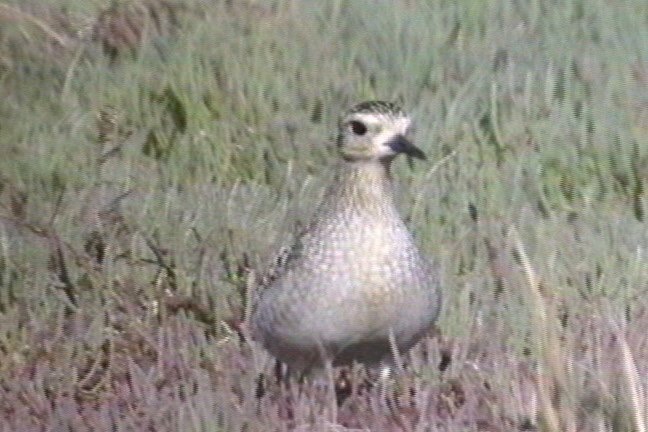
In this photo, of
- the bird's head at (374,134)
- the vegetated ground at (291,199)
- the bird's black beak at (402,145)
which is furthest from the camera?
the bird's head at (374,134)

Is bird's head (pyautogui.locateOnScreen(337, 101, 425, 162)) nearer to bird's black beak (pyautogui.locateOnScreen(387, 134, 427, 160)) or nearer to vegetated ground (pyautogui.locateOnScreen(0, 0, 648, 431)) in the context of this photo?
bird's black beak (pyautogui.locateOnScreen(387, 134, 427, 160))

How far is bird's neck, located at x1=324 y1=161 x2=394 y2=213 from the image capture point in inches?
259

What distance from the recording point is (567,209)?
8625 millimetres

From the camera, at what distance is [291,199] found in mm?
8578

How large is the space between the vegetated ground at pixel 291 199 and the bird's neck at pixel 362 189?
51cm

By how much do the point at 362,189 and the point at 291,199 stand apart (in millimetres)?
1949

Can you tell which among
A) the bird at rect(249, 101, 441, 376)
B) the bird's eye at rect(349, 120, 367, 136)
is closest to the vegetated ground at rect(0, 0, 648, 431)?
the bird at rect(249, 101, 441, 376)

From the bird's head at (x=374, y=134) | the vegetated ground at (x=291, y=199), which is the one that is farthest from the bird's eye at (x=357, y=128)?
the vegetated ground at (x=291, y=199)

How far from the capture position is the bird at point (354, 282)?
629 centimetres

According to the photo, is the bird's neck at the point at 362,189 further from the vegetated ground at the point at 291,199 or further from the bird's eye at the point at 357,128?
the vegetated ground at the point at 291,199

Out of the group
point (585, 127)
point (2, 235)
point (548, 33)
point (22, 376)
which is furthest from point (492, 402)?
point (548, 33)

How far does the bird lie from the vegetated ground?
14cm

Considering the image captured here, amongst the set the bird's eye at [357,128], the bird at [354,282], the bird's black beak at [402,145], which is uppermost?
the bird's eye at [357,128]

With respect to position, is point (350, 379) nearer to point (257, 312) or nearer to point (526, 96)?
point (257, 312)
